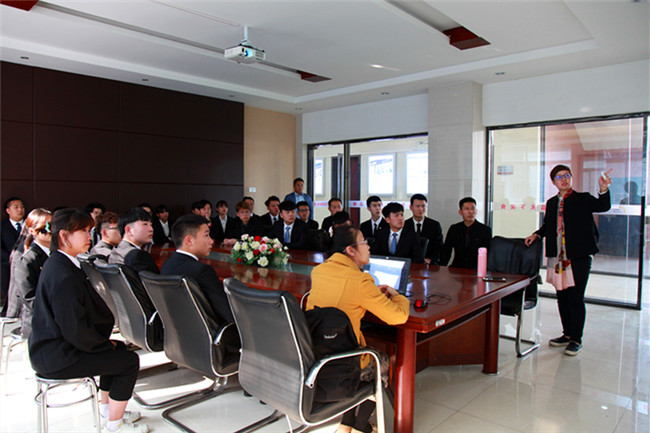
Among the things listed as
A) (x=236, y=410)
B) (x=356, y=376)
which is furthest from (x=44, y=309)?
(x=356, y=376)

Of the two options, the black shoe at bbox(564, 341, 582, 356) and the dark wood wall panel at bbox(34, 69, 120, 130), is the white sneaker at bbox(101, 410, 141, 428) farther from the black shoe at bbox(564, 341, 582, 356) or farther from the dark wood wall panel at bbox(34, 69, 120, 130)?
the dark wood wall panel at bbox(34, 69, 120, 130)

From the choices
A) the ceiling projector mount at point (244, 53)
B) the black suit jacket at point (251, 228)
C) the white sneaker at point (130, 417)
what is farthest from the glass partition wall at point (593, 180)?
the white sneaker at point (130, 417)

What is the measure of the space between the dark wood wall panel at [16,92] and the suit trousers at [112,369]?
5353 mm

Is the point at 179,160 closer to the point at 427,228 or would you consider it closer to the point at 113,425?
the point at 427,228

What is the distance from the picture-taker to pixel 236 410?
324 cm

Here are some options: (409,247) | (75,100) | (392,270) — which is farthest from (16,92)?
(392,270)

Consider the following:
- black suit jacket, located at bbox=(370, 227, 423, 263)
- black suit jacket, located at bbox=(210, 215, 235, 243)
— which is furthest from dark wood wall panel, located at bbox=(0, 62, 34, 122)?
black suit jacket, located at bbox=(370, 227, 423, 263)

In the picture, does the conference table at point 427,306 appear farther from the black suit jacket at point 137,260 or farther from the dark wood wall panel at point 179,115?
the dark wood wall panel at point 179,115

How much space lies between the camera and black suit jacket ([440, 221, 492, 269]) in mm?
5379

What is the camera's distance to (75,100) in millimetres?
7086

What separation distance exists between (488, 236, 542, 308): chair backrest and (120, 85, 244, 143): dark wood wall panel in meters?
5.91

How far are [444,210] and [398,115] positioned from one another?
6.79 feet

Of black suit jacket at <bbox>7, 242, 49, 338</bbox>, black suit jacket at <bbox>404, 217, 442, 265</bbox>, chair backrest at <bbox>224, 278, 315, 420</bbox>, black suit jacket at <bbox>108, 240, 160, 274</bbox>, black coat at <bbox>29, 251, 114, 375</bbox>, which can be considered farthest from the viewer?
black suit jacket at <bbox>404, 217, 442, 265</bbox>

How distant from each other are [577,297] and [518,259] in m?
0.66
